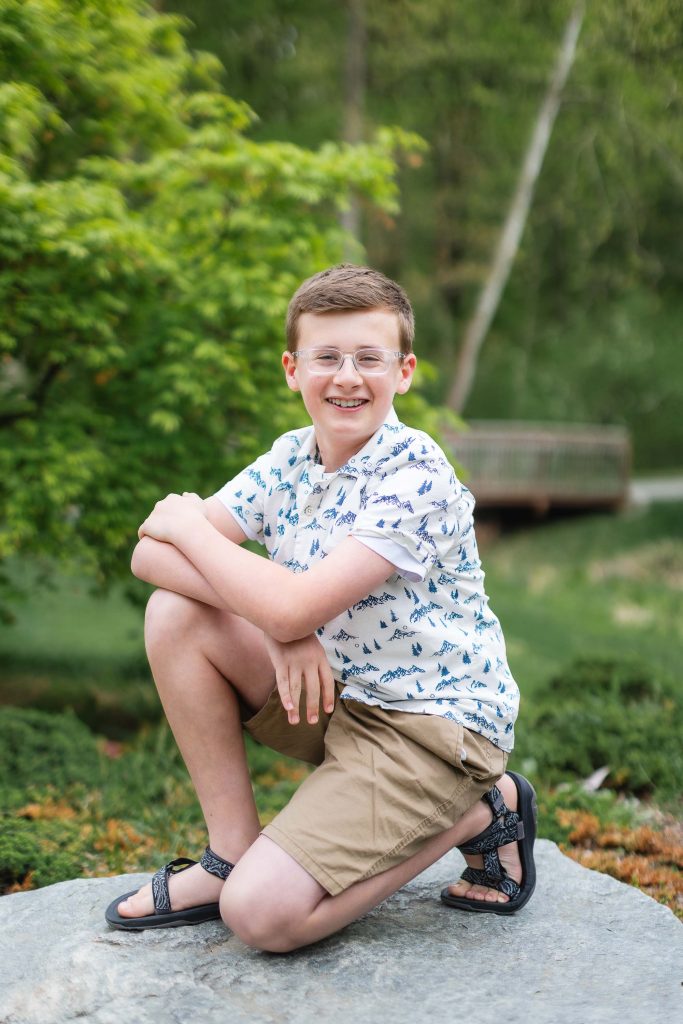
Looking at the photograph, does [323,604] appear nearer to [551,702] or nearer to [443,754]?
[443,754]

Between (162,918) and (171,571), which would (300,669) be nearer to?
(171,571)

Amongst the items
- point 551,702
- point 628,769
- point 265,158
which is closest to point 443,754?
point 628,769

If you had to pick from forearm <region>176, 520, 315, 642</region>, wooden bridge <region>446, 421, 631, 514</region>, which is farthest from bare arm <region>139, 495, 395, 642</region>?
wooden bridge <region>446, 421, 631, 514</region>

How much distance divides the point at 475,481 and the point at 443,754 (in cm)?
1270

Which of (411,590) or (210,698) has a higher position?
(411,590)

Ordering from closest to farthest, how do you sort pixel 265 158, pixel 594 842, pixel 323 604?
1. pixel 323 604
2. pixel 594 842
3. pixel 265 158

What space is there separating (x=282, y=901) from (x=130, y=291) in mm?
3307

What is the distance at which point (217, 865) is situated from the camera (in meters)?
2.25

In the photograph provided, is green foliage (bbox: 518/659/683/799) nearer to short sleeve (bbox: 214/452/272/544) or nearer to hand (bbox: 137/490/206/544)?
short sleeve (bbox: 214/452/272/544)

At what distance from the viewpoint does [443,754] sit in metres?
2.17

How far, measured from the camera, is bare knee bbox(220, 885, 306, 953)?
198cm

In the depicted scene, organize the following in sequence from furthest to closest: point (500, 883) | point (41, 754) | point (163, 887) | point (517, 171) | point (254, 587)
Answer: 1. point (517, 171)
2. point (41, 754)
3. point (500, 883)
4. point (163, 887)
5. point (254, 587)

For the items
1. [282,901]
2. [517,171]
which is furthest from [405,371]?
[517,171]

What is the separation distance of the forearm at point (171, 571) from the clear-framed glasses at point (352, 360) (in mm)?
530
